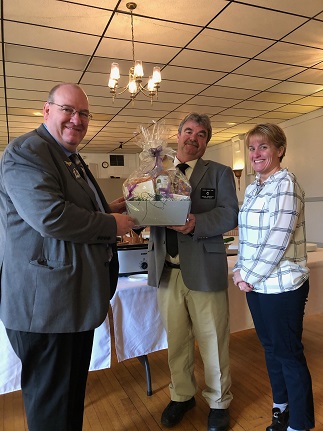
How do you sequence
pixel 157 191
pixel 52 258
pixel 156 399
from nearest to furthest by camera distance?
pixel 52 258
pixel 157 191
pixel 156 399

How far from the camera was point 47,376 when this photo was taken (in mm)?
1097

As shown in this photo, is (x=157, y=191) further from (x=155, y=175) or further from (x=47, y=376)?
(x=47, y=376)

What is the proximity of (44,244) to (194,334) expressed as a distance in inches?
40.7

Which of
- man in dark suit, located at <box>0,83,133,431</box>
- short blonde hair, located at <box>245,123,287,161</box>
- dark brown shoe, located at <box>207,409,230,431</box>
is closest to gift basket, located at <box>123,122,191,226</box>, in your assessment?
man in dark suit, located at <box>0,83,133,431</box>

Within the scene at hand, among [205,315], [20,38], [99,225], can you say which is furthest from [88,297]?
[20,38]

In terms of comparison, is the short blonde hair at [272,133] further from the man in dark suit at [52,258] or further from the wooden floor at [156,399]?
the wooden floor at [156,399]

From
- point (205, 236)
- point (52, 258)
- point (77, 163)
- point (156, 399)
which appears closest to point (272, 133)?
point (205, 236)

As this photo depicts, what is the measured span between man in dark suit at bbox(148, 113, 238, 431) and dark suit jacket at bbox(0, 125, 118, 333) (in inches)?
22.8

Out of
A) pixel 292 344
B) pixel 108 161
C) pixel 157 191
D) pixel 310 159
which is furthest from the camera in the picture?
pixel 108 161

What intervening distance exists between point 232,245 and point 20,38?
114 inches

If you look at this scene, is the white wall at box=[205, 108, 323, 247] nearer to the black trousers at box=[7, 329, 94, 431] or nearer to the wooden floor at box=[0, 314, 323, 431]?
the wooden floor at box=[0, 314, 323, 431]

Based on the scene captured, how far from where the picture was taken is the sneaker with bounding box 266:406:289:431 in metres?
1.57

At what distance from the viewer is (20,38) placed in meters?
3.29

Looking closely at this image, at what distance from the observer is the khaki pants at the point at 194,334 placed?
164 cm
